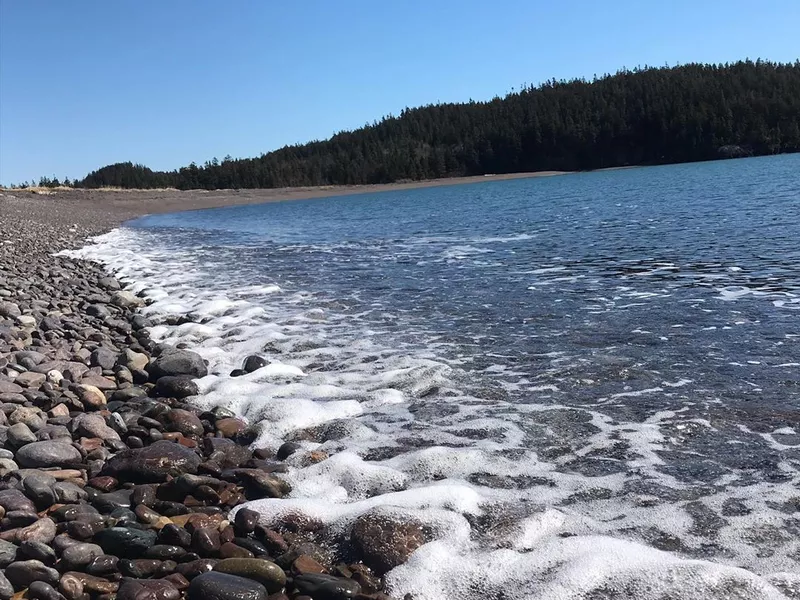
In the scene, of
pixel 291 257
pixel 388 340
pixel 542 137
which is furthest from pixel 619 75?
pixel 388 340

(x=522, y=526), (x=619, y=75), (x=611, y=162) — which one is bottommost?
(x=522, y=526)

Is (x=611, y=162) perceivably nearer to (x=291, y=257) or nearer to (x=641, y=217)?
(x=641, y=217)

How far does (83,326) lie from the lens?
8.47m

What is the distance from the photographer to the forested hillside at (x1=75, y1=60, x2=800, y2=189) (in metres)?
105

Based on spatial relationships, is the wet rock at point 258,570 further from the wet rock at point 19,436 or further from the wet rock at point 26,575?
the wet rock at point 19,436

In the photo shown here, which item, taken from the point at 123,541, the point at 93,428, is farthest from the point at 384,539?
the point at 93,428

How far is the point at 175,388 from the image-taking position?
6297 mm

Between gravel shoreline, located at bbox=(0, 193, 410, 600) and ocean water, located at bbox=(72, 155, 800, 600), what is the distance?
23 cm

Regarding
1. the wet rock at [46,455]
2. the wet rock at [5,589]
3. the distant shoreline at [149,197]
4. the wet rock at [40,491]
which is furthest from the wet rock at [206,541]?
the distant shoreline at [149,197]

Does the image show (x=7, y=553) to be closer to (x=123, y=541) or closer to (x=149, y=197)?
(x=123, y=541)

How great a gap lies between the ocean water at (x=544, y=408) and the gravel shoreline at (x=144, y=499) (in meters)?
0.23

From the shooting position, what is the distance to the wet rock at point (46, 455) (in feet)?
14.3

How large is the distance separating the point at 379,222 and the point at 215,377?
2566cm

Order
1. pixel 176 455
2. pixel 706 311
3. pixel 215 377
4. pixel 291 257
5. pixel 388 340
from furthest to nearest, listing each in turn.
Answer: pixel 291 257, pixel 706 311, pixel 388 340, pixel 215 377, pixel 176 455
